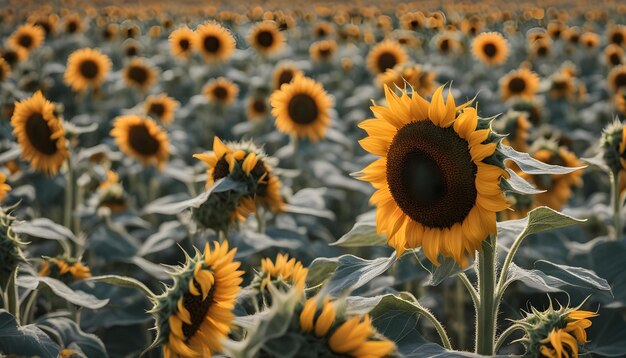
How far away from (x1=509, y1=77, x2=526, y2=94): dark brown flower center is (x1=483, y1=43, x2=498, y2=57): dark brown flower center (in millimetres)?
1080

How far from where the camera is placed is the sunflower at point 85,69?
6.02 meters

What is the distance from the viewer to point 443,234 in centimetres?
159

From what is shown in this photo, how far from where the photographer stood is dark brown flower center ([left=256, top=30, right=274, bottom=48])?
6.69 metres

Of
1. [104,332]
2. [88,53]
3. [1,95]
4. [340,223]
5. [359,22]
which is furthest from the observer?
[359,22]

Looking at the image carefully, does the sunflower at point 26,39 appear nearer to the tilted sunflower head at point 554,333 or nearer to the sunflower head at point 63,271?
the sunflower head at point 63,271

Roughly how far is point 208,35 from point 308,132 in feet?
7.29

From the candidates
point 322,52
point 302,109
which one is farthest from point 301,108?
point 322,52

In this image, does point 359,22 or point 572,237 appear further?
point 359,22

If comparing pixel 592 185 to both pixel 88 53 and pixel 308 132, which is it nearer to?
pixel 308 132

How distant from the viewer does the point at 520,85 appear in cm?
590

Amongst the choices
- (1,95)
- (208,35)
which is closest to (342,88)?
(208,35)

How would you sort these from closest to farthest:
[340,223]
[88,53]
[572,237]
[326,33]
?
1. [572,237]
2. [340,223]
3. [88,53]
4. [326,33]

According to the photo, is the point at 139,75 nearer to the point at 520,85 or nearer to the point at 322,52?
the point at 322,52

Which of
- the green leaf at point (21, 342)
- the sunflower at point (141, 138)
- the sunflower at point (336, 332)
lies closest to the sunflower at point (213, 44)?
the sunflower at point (141, 138)
